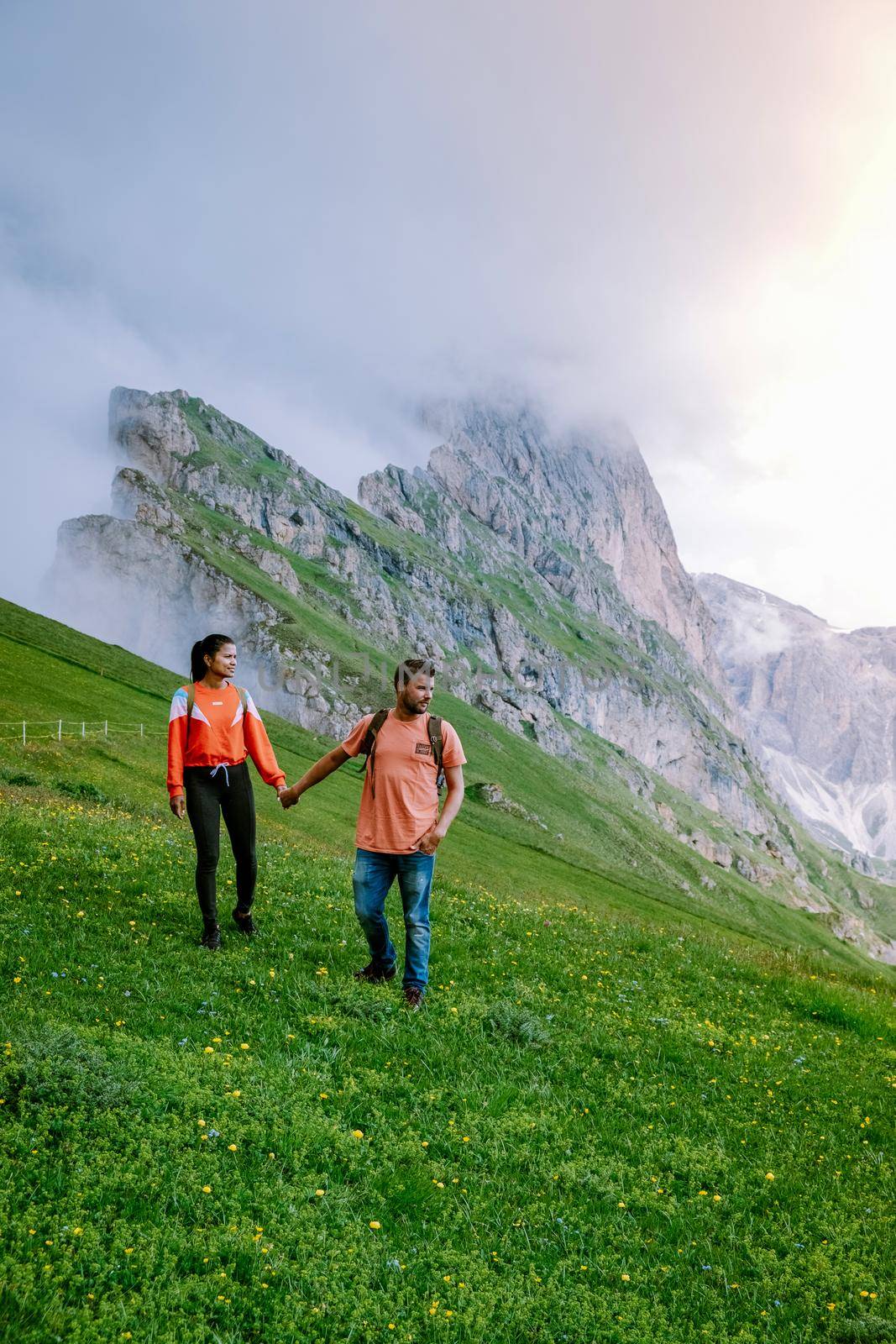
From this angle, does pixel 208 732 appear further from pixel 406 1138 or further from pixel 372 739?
pixel 406 1138

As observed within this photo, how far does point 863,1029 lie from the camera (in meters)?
12.7

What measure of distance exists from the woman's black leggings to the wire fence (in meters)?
33.2

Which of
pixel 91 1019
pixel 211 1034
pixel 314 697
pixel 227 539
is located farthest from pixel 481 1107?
pixel 227 539

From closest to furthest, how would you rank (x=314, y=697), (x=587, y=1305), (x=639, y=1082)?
(x=587, y=1305)
(x=639, y=1082)
(x=314, y=697)

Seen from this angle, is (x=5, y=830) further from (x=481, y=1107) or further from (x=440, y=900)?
(x=481, y=1107)

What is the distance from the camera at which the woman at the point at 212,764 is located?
1104cm

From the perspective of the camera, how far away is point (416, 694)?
10125 millimetres

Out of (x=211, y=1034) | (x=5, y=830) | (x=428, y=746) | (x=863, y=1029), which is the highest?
(x=428, y=746)

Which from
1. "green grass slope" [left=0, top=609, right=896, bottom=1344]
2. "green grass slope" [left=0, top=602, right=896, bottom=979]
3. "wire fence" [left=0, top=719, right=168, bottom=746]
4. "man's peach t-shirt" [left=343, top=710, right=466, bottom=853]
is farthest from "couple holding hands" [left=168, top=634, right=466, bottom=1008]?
"wire fence" [left=0, top=719, right=168, bottom=746]

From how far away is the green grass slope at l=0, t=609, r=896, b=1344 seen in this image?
5395 millimetres

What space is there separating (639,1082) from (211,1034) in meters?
5.22

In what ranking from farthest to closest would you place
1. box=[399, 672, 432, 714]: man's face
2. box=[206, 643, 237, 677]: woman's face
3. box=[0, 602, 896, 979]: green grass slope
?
box=[0, 602, 896, 979]: green grass slope, box=[206, 643, 237, 677]: woman's face, box=[399, 672, 432, 714]: man's face

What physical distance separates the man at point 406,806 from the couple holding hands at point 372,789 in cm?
1

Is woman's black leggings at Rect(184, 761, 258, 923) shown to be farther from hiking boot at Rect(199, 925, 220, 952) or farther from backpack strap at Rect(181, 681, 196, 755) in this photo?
backpack strap at Rect(181, 681, 196, 755)
